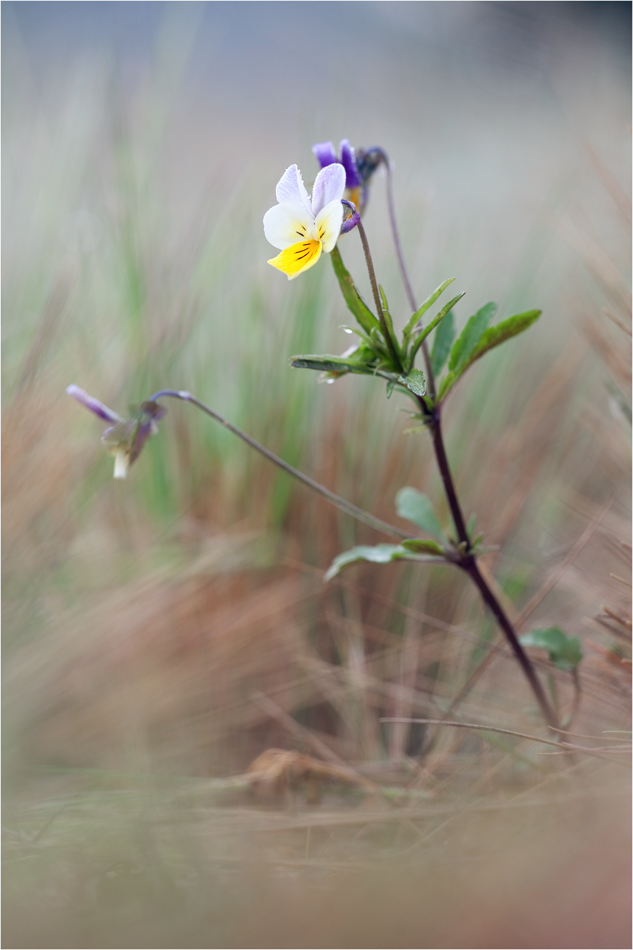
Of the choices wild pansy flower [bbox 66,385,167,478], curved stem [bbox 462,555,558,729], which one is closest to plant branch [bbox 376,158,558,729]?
curved stem [bbox 462,555,558,729]

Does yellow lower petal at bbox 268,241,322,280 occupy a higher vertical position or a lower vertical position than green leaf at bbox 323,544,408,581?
higher

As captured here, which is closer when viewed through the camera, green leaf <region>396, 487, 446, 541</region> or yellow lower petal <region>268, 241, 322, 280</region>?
yellow lower petal <region>268, 241, 322, 280</region>

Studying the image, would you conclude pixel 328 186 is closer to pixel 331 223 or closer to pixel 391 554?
pixel 331 223

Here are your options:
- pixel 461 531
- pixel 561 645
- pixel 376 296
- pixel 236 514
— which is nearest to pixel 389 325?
pixel 376 296

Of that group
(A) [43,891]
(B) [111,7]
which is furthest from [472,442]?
(B) [111,7]

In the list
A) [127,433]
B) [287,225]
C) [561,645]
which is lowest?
[561,645]

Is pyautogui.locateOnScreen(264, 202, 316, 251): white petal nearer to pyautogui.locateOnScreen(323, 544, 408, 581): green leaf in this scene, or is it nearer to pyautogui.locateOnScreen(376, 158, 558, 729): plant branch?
pyautogui.locateOnScreen(376, 158, 558, 729): plant branch
